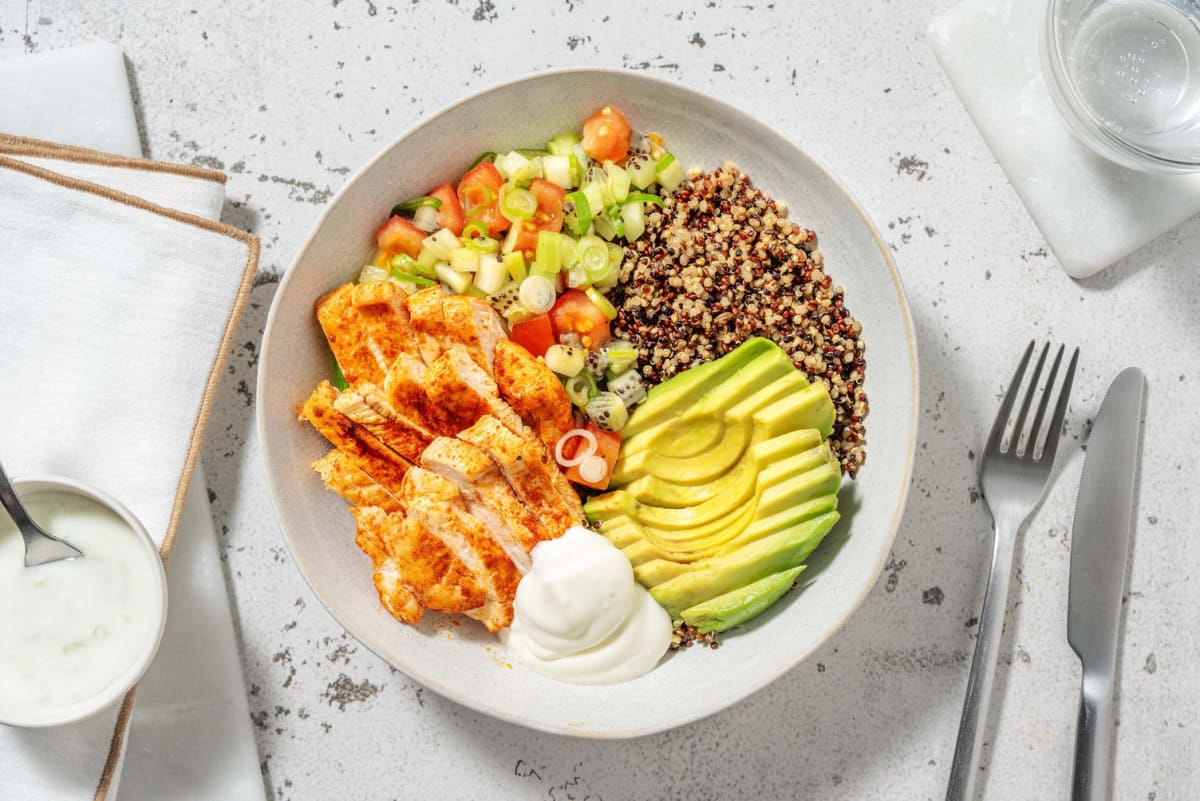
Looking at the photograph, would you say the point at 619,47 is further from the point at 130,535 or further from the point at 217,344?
the point at 130,535

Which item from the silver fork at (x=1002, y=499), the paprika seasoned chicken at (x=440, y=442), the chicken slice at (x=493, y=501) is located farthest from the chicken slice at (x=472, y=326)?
the silver fork at (x=1002, y=499)

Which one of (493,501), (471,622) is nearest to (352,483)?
(493,501)

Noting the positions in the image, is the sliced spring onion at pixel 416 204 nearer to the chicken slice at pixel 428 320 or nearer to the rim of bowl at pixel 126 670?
the chicken slice at pixel 428 320

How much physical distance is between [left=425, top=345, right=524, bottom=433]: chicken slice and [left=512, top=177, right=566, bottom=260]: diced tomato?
30 cm

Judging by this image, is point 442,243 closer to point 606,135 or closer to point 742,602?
point 606,135

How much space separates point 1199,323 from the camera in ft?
8.16

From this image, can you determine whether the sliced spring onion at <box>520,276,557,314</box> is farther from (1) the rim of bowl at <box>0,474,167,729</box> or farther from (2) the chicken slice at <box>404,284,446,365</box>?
(1) the rim of bowl at <box>0,474,167,729</box>

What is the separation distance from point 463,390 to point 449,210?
46 cm

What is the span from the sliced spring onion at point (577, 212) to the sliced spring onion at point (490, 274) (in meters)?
0.19

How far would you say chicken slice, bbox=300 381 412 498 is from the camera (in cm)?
216

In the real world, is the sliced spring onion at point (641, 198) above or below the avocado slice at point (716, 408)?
above

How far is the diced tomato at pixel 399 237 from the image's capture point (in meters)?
2.21

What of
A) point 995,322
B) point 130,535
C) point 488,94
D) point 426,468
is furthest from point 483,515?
point 995,322

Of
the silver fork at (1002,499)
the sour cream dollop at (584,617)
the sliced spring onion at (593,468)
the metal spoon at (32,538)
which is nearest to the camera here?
the metal spoon at (32,538)
